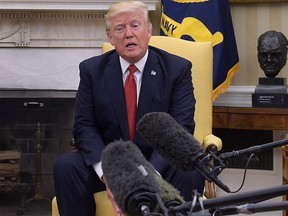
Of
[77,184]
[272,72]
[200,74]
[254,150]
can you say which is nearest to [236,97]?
[272,72]

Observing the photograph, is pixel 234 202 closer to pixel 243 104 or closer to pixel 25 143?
pixel 243 104

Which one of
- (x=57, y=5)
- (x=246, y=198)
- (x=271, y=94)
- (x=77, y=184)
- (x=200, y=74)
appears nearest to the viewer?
(x=246, y=198)

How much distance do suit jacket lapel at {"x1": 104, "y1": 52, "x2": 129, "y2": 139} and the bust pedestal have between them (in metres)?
1.14

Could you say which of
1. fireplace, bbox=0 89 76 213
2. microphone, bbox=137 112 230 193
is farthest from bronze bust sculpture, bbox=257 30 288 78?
microphone, bbox=137 112 230 193

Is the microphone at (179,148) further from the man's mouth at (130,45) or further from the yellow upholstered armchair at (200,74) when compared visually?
the yellow upholstered armchair at (200,74)

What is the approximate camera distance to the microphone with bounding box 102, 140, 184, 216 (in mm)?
917

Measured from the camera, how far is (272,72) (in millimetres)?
3205

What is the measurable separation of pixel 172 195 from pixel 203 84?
1.63 m

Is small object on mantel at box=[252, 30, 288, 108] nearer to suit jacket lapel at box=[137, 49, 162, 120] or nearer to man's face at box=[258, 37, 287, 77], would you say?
man's face at box=[258, 37, 287, 77]

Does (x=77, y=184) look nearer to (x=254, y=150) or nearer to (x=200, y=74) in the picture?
(x=200, y=74)

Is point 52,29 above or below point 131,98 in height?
above

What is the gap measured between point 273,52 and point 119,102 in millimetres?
1275

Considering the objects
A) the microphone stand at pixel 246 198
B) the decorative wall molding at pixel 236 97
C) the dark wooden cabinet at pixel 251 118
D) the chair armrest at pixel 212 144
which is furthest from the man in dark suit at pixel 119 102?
the decorative wall molding at pixel 236 97

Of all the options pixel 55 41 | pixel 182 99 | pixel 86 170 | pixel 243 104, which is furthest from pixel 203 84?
pixel 55 41
